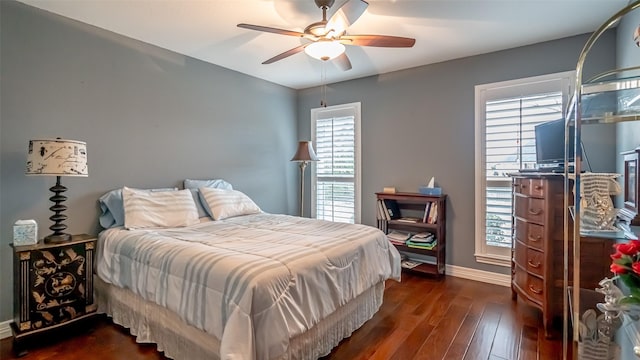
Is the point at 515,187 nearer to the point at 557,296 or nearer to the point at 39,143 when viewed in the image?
the point at 557,296

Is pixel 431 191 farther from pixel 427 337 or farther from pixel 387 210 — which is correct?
pixel 427 337

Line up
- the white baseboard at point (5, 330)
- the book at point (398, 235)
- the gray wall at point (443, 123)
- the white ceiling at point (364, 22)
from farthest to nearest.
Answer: the book at point (398, 235)
the gray wall at point (443, 123)
the white ceiling at point (364, 22)
the white baseboard at point (5, 330)

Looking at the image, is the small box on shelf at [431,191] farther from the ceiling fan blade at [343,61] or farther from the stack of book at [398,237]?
the ceiling fan blade at [343,61]

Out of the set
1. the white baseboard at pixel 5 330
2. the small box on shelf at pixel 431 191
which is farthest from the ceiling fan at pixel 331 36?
the white baseboard at pixel 5 330

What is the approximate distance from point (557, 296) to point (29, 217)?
4029 mm

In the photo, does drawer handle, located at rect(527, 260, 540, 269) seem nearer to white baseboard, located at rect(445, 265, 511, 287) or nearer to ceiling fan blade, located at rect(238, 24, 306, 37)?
white baseboard, located at rect(445, 265, 511, 287)

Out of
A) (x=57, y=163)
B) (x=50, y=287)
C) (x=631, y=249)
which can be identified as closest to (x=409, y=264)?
(x=631, y=249)

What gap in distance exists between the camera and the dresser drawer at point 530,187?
7.69 feet

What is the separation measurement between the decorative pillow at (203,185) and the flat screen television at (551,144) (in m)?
3.07

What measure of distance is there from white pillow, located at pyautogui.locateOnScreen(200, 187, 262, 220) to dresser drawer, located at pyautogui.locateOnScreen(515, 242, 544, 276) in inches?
102

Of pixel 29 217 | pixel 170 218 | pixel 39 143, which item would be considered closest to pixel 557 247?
pixel 170 218

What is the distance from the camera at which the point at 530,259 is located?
247cm

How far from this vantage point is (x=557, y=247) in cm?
229

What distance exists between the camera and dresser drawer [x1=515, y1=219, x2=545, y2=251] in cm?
236
